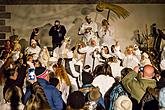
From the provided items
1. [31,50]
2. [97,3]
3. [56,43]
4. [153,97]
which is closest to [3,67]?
[31,50]

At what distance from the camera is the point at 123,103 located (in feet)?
26.5

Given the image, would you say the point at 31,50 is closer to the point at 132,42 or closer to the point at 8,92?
the point at 132,42

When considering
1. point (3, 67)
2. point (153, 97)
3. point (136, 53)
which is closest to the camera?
A: point (153, 97)

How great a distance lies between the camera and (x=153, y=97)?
814 cm

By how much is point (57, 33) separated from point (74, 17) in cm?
116

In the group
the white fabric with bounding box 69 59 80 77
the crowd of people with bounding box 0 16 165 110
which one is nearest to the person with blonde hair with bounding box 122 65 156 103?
the crowd of people with bounding box 0 16 165 110

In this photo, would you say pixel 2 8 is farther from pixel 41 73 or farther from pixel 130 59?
pixel 41 73

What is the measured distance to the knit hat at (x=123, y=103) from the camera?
26.3ft

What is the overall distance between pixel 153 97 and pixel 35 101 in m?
1.93

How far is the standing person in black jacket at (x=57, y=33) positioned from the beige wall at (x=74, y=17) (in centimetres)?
50

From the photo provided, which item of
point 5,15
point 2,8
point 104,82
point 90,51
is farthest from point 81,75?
point 2,8

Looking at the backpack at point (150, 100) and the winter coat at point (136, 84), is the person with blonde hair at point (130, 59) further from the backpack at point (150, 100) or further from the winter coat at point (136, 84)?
the backpack at point (150, 100)

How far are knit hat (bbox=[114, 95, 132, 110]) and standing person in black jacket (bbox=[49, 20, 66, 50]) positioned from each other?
1030cm

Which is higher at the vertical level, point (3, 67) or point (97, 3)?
point (97, 3)
